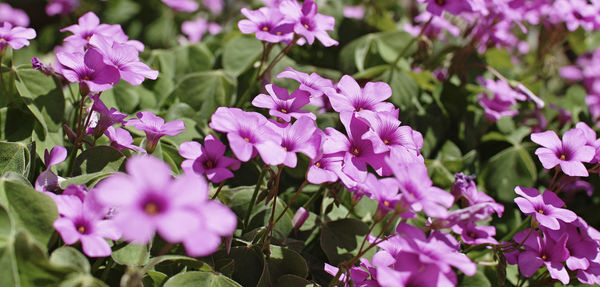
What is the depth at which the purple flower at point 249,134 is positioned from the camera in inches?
32.7

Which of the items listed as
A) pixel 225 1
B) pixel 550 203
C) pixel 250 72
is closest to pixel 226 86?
pixel 250 72

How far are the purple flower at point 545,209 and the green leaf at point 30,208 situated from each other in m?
0.86

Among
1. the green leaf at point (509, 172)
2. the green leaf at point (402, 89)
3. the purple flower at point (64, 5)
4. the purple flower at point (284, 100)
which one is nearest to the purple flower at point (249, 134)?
the purple flower at point (284, 100)

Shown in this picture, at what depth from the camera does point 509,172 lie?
61.7 inches

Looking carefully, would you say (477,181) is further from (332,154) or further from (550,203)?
(332,154)

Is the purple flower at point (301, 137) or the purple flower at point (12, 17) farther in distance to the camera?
the purple flower at point (12, 17)

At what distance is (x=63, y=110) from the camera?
4.29 ft

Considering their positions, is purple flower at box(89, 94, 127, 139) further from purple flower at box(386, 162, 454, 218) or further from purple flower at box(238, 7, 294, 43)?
purple flower at box(386, 162, 454, 218)

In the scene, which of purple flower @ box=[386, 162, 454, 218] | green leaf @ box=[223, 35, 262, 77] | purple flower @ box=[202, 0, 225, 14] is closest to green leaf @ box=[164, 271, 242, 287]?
purple flower @ box=[386, 162, 454, 218]

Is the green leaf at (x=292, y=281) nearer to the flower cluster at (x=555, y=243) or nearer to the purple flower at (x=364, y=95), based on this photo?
the purple flower at (x=364, y=95)

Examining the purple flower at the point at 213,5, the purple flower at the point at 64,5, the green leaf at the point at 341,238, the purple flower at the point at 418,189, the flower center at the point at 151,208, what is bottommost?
the purple flower at the point at 213,5

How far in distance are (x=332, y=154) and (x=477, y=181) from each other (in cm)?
81

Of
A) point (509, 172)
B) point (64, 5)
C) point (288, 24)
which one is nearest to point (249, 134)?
point (288, 24)

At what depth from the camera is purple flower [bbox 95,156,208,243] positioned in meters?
0.61
